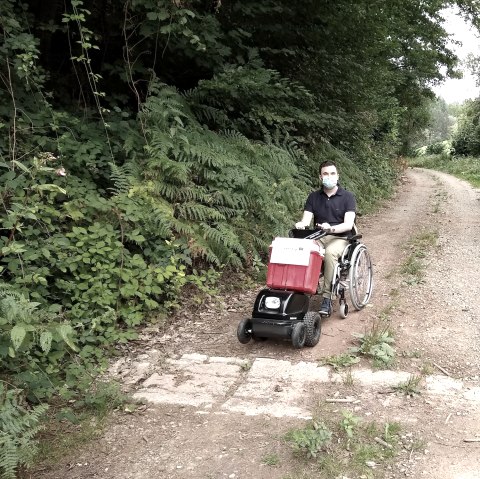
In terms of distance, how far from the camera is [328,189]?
17.6 feet

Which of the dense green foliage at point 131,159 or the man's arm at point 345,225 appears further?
the man's arm at point 345,225

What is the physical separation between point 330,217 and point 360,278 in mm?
851

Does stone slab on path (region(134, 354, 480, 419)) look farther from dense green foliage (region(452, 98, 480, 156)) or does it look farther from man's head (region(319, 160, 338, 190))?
dense green foliage (region(452, 98, 480, 156))

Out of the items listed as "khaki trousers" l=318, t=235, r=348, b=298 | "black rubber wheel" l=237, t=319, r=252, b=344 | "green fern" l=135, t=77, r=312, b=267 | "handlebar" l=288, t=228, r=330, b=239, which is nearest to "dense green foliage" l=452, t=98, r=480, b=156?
"green fern" l=135, t=77, r=312, b=267

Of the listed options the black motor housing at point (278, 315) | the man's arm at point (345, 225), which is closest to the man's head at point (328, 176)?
the man's arm at point (345, 225)

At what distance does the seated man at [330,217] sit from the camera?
5.02 metres

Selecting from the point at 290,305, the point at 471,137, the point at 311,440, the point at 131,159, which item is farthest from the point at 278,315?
the point at 471,137

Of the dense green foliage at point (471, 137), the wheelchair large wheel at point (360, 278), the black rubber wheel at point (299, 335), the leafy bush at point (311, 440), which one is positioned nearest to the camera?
the leafy bush at point (311, 440)

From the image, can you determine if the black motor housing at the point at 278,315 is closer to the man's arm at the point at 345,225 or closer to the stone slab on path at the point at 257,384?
the stone slab on path at the point at 257,384

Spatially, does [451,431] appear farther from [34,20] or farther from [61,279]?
[34,20]

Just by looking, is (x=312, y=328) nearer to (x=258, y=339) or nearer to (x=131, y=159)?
(x=258, y=339)

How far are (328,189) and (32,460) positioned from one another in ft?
12.7

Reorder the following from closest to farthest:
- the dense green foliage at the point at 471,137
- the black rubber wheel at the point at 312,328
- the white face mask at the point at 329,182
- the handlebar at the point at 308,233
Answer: the black rubber wheel at the point at 312,328
the handlebar at the point at 308,233
the white face mask at the point at 329,182
the dense green foliage at the point at 471,137

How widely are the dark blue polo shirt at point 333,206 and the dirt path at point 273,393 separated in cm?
111
